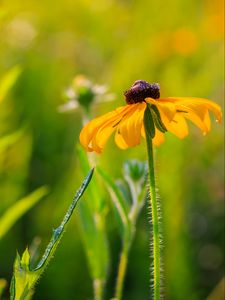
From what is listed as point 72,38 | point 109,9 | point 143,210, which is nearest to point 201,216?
point 143,210

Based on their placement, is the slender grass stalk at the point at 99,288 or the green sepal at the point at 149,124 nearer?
the green sepal at the point at 149,124

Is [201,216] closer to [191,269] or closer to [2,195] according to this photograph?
[191,269]

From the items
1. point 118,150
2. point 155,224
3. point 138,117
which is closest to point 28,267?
point 155,224

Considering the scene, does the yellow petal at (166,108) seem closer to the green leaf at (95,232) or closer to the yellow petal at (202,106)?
the yellow petal at (202,106)

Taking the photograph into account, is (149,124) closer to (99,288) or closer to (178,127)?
(178,127)

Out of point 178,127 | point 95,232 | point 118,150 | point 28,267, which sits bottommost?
point 28,267

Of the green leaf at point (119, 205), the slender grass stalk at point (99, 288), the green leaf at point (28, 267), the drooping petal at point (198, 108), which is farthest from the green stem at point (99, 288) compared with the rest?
the drooping petal at point (198, 108)

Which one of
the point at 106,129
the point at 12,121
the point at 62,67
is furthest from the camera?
the point at 62,67
